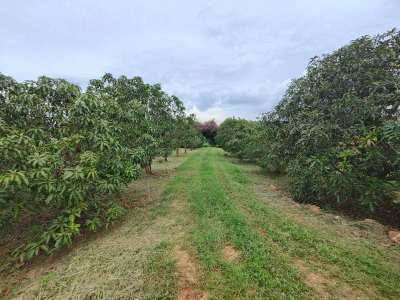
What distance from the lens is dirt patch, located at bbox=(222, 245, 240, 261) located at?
297 centimetres

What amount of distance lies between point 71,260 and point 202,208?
2480 millimetres

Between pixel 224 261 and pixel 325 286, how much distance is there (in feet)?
3.68

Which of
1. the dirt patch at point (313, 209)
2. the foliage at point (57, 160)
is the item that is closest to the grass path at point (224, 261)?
the dirt patch at point (313, 209)

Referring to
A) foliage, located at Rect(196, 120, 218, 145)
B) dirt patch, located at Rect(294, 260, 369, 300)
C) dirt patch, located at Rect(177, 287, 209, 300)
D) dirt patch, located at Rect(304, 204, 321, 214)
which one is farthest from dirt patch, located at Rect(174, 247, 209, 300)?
foliage, located at Rect(196, 120, 218, 145)

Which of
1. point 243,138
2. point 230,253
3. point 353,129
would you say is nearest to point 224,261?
point 230,253

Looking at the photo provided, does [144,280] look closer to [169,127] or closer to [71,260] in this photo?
[71,260]

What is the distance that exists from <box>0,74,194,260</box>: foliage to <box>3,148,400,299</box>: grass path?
1.47 feet

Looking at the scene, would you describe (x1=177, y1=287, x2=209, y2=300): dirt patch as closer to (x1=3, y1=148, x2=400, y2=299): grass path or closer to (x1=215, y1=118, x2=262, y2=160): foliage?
(x1=3, y1=148, x2=400, y2=299): grass path

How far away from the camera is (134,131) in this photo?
5.92 meters

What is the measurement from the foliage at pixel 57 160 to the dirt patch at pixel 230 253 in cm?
192

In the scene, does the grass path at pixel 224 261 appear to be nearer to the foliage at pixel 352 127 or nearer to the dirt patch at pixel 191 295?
the dirt patch at pixel 191 295

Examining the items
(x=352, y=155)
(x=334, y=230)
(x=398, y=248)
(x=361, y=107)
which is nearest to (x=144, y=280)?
(x=334, y=230)

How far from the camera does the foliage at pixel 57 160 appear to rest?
3.04 metres

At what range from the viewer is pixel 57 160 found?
3.22 metres
